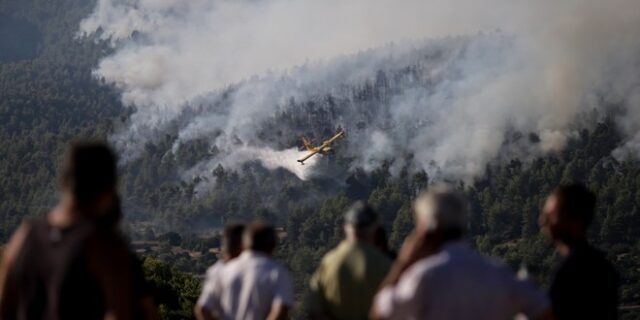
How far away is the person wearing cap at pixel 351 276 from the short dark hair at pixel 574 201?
1350mm

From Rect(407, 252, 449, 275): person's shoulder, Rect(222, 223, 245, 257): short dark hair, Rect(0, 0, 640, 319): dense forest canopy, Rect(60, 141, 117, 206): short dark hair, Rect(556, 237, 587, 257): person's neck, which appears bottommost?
Rect(0, 0, 640, 319): dense forest canopy

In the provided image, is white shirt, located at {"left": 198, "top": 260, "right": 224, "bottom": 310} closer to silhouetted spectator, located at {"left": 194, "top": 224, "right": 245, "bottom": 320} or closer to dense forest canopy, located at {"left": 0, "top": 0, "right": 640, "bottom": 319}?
silhouetted spectator, located at {"left": 194, "top": 224, "right": 245, "bottom": 320}

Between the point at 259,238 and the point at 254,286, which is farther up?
the point at 259,238

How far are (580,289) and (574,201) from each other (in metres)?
0.49

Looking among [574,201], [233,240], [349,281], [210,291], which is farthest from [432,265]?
[233,240]

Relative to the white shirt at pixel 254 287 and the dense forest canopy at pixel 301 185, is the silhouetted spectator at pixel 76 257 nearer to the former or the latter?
the white shirt at pixel 254 287

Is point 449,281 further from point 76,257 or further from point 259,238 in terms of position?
point 259,238

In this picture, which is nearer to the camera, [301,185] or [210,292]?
[210,292]

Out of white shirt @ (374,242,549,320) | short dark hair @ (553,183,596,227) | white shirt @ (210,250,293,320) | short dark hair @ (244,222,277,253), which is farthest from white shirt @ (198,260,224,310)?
white shirt @ (374,242,549,320)

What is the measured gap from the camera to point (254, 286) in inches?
320

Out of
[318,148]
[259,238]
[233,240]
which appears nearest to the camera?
[259,238]

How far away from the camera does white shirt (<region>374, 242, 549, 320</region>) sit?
18.4ft

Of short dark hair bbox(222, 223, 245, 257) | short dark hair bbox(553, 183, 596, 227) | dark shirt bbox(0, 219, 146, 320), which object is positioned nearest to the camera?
dark shirt bbox(0, 219, 146, 320)

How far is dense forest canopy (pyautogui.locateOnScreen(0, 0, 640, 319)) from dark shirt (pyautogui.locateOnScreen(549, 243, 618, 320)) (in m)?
83.9
